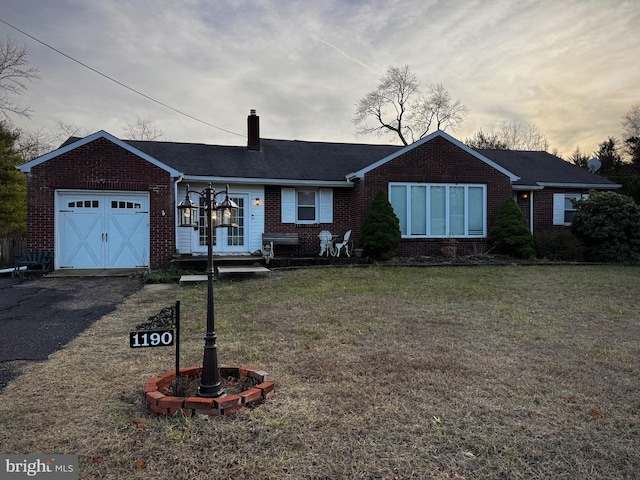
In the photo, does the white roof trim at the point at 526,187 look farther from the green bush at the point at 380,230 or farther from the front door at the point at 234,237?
the front door at the point at 234,237

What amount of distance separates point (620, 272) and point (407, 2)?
9594 mm

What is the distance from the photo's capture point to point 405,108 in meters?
33.8

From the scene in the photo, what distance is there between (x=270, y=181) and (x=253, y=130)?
3.56 metres

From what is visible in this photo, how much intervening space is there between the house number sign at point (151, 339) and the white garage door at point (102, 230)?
31.7ft

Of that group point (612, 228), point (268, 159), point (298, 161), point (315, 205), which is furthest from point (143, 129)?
point (612, 228)

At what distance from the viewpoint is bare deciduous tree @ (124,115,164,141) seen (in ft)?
104

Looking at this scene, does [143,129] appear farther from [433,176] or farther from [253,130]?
[433,176]

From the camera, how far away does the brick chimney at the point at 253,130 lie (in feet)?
53.0

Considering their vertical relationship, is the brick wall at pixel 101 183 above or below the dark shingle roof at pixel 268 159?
below

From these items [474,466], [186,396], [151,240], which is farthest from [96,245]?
[474,466]

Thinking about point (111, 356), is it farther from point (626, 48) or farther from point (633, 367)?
point (626, 48)

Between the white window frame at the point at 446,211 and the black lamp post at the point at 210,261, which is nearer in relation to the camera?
the black lamp post at the point at 210,261

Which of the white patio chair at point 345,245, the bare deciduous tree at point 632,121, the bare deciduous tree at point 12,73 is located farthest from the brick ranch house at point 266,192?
the bare deciduous tree at point 632,121

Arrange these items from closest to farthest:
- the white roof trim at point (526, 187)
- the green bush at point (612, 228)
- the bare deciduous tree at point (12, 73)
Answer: the green bush at point (612, 228), the white roof trim at point (526, 187), the bare deciduous tree at point (12, 73)
